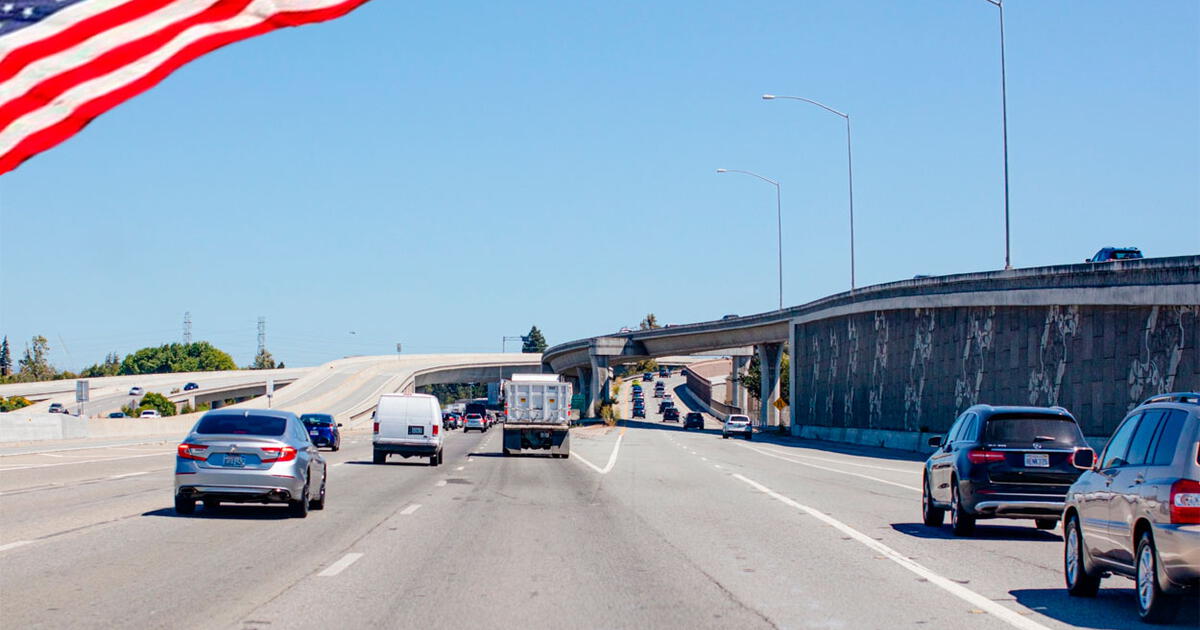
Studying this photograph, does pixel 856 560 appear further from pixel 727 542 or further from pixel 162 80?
pixel 162 80

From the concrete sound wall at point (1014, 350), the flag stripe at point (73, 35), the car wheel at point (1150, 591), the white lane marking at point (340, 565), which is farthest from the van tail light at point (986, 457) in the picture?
the concrete sound wall at point (1014, 350)

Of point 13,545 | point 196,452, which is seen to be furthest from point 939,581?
point 196,452

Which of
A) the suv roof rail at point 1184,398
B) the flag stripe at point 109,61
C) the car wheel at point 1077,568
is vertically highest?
the flag stripe at point 109,61

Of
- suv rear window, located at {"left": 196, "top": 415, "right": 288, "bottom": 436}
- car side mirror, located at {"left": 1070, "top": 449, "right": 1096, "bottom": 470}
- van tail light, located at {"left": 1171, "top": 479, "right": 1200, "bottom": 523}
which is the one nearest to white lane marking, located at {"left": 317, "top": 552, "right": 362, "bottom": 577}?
suv rear window, located at {"left": 196, "top": 415, "right": 288, "bottom": 436}

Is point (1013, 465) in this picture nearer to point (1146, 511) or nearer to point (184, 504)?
point (1146, 511)

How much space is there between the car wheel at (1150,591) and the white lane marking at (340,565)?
7476 millimetres

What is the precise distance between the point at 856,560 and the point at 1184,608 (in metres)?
4.42

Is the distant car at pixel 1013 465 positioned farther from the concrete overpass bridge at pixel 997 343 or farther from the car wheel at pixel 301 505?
the concrete overpass bridge at pixel 997 343

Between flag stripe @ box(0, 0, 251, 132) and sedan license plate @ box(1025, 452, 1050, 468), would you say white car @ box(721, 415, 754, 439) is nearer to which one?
sedan license plate @ box(1025, 452, 1050, 468)

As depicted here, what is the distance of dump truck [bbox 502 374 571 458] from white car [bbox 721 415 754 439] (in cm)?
3594

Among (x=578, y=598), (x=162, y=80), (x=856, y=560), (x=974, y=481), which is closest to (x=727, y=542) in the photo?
(x=856, y=560)

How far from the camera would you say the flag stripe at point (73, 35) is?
3611 millimetres

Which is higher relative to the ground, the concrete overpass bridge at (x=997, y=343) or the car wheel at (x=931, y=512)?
the concrete overpass bridge at (x=997, y=343)

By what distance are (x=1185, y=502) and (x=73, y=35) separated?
28.7ft
